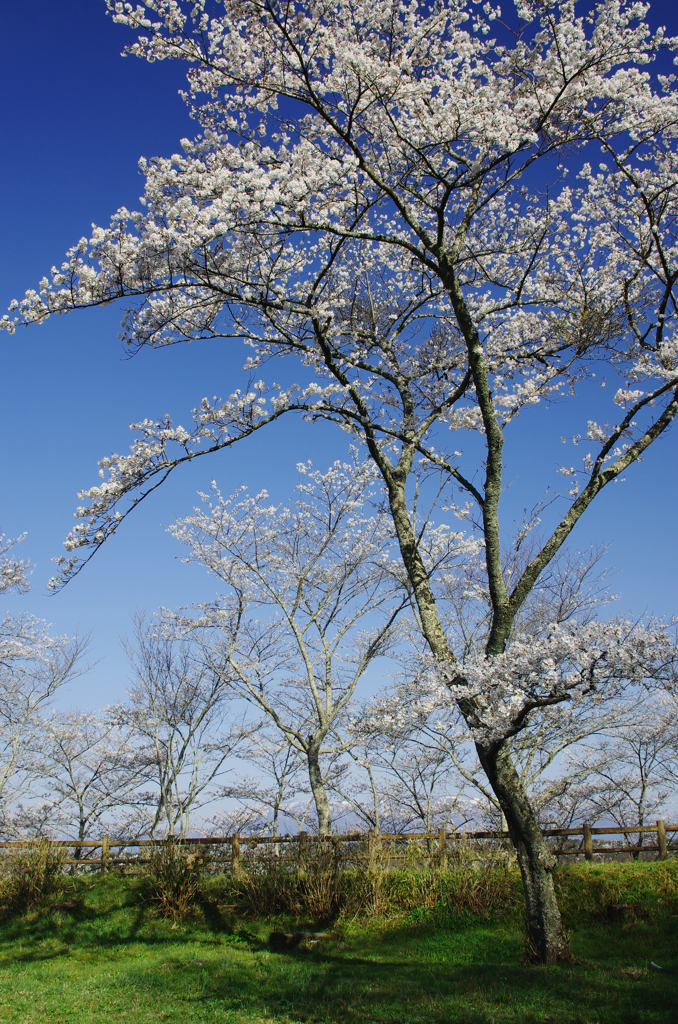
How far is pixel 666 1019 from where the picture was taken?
194 inches

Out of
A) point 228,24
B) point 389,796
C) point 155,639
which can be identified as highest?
point 228,24

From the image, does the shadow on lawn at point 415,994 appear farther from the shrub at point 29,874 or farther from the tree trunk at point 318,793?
the tree trunk at point 318,793

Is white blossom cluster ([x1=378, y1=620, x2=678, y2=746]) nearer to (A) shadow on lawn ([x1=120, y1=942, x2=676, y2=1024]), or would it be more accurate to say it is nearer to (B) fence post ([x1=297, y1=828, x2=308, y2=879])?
(A) shadow on lawn ([x1=120, y1=942, x2=676, y2=1024])

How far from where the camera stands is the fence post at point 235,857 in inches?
426

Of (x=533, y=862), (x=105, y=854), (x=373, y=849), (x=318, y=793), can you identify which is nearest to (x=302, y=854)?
(x=373, y=849)

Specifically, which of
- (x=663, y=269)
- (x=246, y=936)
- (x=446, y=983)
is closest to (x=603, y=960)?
(x=446, y=983)

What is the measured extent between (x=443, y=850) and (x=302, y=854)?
2.41 meters

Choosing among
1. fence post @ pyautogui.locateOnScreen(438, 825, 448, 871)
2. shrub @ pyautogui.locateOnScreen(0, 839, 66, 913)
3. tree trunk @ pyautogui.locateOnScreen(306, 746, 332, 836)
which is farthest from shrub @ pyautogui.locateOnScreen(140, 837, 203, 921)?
fence post @ pyautogui.locateOnScreen(438, 825, 448, 871)

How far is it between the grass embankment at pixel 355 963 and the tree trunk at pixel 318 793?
2817mm

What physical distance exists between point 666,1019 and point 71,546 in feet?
21.8

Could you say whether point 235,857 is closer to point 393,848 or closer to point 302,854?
point 302,854

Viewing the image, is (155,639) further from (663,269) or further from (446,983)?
(663,269)

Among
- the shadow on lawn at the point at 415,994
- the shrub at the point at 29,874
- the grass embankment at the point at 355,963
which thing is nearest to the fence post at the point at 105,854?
the grass embankment at the point at 355,963

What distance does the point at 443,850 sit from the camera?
10633 mm
